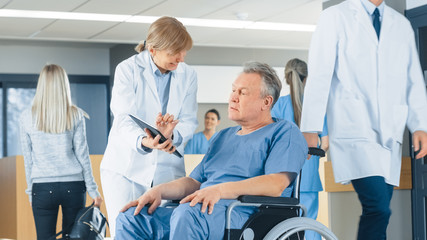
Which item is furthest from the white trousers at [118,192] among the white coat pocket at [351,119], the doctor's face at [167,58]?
the white coat pocket at [351,119]

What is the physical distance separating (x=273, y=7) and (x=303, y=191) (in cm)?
404

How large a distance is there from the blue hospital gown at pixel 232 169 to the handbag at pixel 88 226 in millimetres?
1288

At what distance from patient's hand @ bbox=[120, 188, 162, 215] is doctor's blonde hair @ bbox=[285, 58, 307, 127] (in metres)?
1.55

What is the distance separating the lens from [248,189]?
229cm

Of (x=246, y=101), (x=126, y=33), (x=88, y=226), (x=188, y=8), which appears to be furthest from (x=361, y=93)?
(x=126, y=33)

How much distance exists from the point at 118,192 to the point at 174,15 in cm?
520

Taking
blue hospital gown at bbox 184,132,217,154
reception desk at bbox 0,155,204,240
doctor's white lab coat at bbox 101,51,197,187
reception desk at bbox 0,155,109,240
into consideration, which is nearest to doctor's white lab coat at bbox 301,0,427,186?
doctor's white lab coat at bbox 101,51,197,187

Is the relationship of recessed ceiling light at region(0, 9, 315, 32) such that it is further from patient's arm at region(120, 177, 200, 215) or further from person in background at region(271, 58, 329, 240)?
patient's arm at region(120, 177, 200, 215)

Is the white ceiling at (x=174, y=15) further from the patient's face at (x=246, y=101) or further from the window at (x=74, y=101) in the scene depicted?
the patient's face at (x=246, y=101)

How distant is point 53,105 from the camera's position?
3.98 m

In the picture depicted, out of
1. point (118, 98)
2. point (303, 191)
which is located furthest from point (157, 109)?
point (303, 191)

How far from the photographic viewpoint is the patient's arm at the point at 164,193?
241 cm

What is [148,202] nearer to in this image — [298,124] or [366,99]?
[366,99]

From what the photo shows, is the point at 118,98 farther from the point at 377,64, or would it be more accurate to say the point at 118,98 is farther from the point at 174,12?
the point at 174,12
